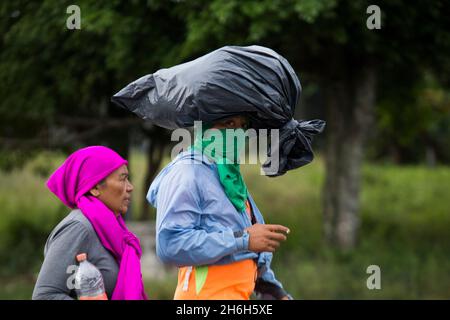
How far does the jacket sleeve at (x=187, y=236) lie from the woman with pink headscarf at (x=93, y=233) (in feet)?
0.80

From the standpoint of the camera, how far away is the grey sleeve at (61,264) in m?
3.16

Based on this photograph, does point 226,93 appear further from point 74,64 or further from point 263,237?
point 74,64

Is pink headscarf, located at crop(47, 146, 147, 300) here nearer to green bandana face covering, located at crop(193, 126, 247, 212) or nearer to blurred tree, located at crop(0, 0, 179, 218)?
green bandana face covering, located at crop(193, 126, 247, 212)

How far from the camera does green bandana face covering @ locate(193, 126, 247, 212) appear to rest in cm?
332

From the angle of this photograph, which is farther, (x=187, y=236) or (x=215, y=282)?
(x=215, y=282)

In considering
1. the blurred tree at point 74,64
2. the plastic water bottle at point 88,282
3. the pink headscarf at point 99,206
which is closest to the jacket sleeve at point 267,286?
the pink headscarf at point 99,206

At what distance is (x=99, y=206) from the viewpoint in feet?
11.0

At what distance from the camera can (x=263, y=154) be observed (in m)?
3.72

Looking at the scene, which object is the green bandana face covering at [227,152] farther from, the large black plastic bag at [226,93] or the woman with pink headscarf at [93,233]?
the woman with pink headscarf at [93,233]

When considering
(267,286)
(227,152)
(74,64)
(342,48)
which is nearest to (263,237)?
(227,152)

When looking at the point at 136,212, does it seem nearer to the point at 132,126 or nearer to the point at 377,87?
the point at 132,126

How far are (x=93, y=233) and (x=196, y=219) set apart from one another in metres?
0.46

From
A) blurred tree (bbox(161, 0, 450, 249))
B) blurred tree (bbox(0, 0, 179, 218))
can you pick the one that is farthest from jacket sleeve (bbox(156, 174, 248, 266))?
blurred tree (bbox(0, 0, 179, 218))

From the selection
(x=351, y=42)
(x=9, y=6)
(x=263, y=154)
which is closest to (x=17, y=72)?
(x=9, y=6)
